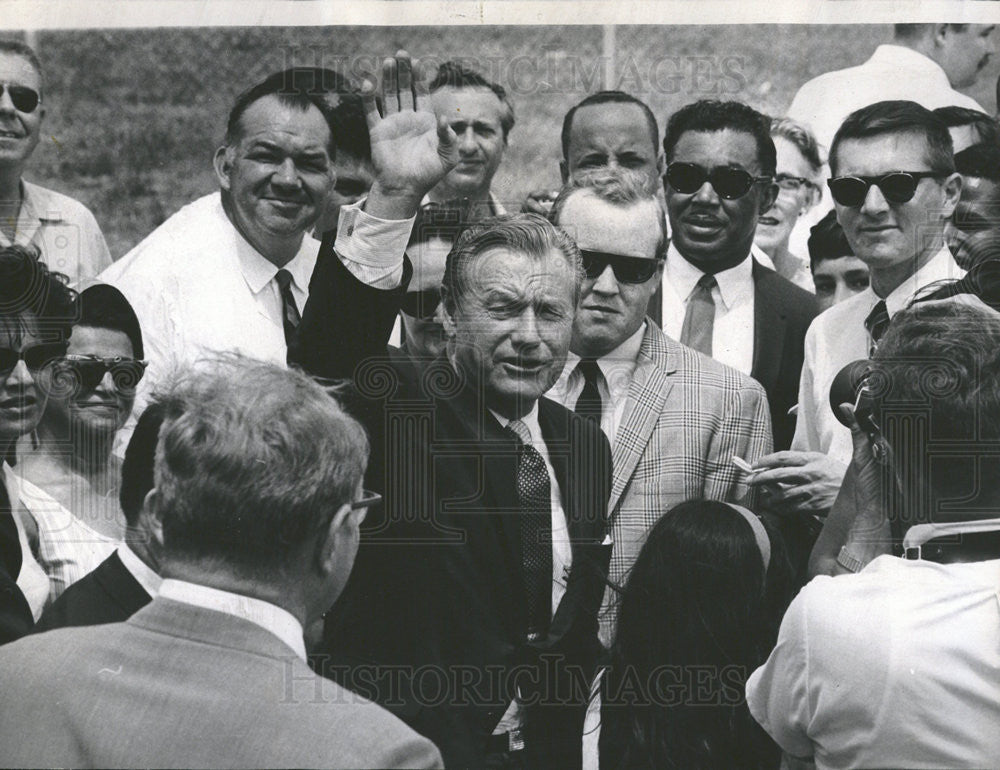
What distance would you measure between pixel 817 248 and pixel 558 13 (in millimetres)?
990

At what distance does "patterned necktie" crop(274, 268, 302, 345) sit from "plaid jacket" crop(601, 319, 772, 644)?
0.95 m

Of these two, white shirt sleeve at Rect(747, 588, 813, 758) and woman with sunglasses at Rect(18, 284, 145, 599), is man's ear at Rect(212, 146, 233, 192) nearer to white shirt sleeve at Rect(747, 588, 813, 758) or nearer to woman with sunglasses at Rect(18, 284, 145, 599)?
woman with sunglasses at Rect(18, 284, 145, 599)

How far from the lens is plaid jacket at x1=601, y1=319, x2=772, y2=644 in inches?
141

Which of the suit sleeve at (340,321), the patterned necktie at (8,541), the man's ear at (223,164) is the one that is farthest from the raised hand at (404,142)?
the patterned necktie at (8,541)

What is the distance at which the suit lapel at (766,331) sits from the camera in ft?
12.0

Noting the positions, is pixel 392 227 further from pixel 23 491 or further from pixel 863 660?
pixel 863 660

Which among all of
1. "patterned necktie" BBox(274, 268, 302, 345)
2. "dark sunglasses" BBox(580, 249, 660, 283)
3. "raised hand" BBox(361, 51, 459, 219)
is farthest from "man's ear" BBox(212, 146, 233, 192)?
"dark sunglasses" BBox(580, 249, 660, 283)

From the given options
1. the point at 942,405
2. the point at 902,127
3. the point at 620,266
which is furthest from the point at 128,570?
the point at 902,127

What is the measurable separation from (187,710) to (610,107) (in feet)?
6.86

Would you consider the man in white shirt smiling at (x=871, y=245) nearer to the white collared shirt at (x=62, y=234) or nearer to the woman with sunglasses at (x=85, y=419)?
the woman with sunglasses at (x=85, y=419)

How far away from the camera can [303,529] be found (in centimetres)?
247

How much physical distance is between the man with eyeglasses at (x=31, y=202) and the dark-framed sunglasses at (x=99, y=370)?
0.23 meters

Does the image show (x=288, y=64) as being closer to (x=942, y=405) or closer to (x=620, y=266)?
(x=620, y=266)

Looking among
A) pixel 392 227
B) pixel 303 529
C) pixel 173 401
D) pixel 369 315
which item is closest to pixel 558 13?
pixel 392 227
